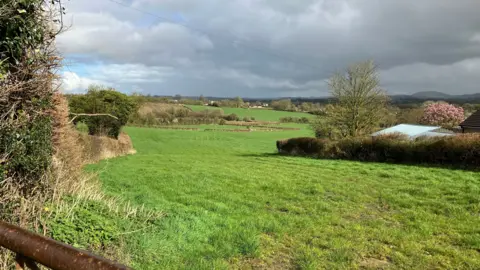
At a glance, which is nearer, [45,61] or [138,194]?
[45,61]

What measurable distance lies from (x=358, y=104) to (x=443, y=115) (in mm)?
24864

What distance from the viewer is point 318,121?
31516 mm

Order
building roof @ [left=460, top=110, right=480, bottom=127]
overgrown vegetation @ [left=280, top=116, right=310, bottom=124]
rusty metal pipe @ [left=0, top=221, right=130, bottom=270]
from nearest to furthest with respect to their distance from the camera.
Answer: rusty metal pipe @ [left=0, top=221, right=130, bottom=270]
building roof @ [left=460, top=110, right=480, bottom=127]
overgrown vegetation @ [left=280, top=116, right=310, bottom=124]

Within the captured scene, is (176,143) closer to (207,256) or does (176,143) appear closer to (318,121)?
(318,121)

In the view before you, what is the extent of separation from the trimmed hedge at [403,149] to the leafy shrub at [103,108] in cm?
1440

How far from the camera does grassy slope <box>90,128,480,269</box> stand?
505 centimetres

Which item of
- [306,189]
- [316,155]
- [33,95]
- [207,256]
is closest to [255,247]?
[207,256]

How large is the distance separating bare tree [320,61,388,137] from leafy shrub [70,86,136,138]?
706 inches

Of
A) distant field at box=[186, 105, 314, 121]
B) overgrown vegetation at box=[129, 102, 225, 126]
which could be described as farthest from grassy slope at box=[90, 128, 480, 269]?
distant field at box=[186, 105, 314, 121]

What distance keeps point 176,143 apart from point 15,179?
37140 mm

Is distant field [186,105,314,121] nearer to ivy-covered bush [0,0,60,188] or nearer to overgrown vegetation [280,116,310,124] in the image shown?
overgrown vegetation [280,116,310,124]

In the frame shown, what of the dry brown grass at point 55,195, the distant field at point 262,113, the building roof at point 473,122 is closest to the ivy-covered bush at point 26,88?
the dry brown grass at point 55,195

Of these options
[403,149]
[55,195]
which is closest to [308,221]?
[55,195]

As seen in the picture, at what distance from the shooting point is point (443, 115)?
4741 centimetres
